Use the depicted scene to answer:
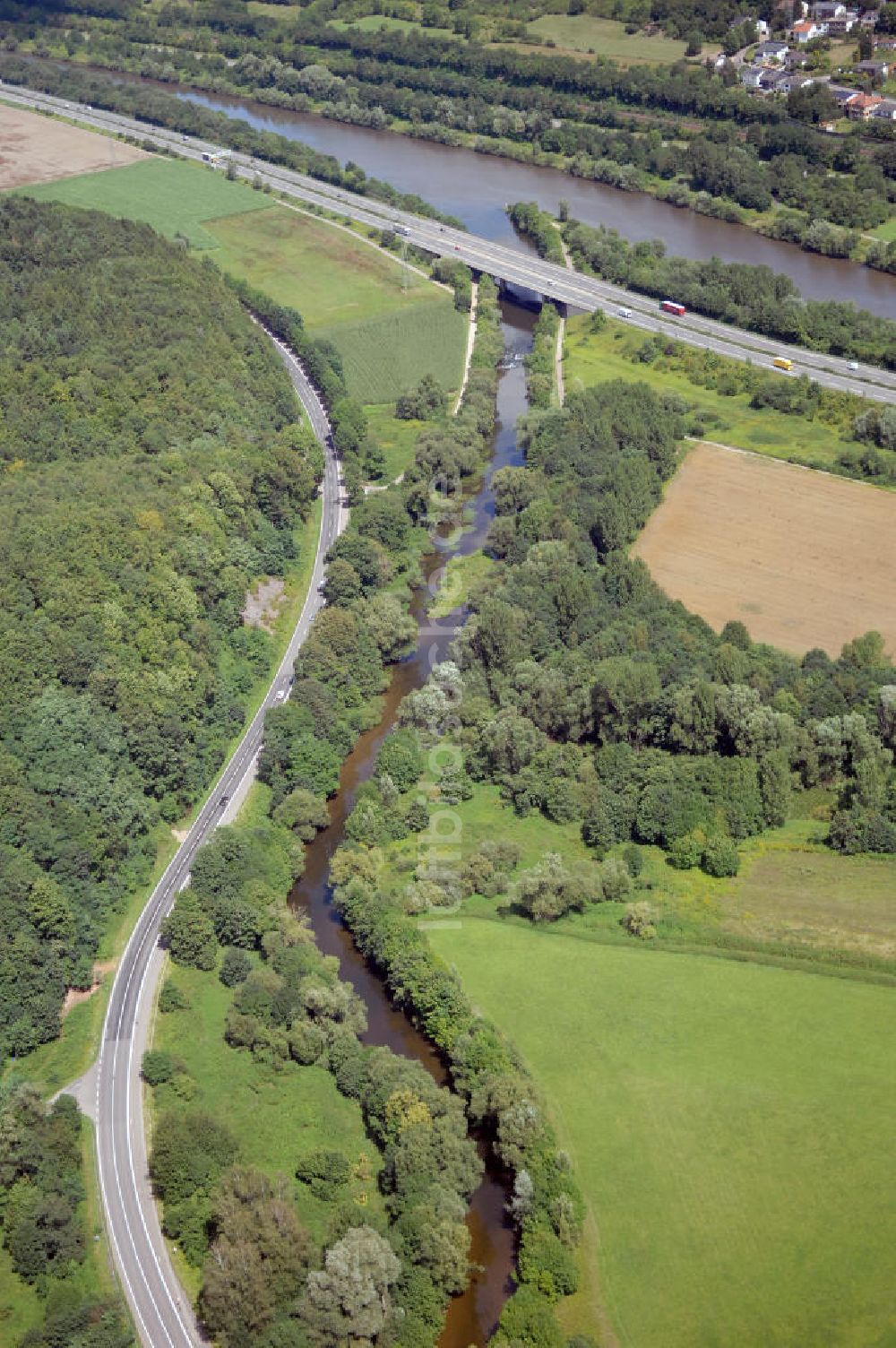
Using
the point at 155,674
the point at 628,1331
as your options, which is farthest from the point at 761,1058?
the point at 155,674

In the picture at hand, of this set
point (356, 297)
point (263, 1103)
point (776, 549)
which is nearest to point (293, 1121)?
point (263, 1103)

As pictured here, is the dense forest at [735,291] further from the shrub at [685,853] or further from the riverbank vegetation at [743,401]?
the shrub at [685,853]

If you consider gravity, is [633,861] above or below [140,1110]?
above

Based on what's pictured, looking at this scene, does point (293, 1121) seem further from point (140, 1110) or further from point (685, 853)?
point (685, 853)

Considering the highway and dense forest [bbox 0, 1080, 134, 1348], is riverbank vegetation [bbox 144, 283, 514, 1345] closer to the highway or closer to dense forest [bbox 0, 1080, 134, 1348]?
dense forest [bbox 0, 1080, 134, 1348]

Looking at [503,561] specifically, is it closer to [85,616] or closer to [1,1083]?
[85,616]
